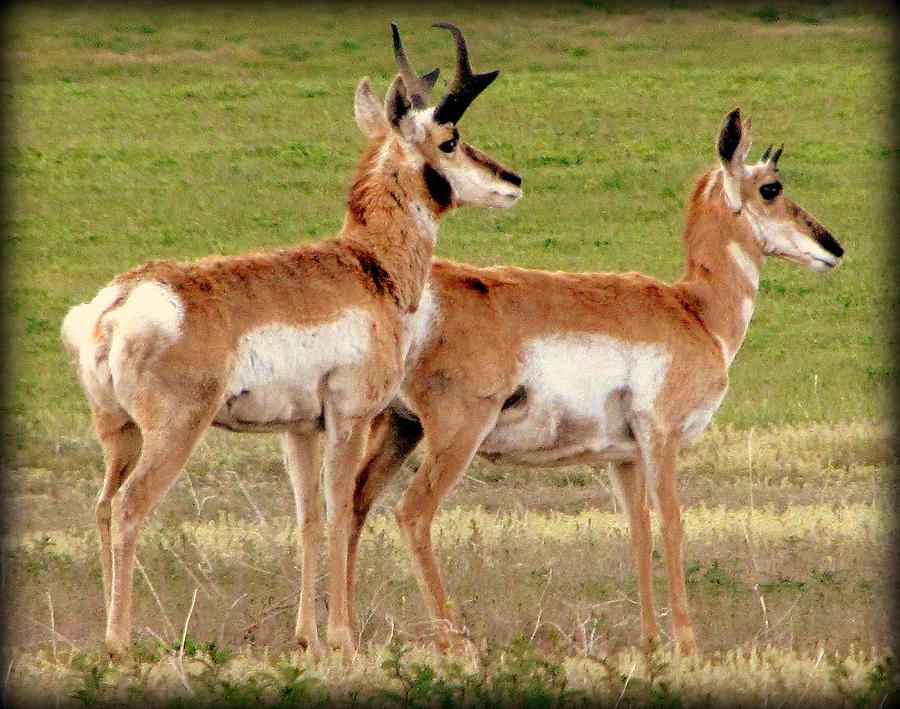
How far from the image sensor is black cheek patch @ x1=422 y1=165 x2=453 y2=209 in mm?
7656

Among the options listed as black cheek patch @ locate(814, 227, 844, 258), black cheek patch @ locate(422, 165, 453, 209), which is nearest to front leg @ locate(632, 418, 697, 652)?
black cheek patch @ locate(422, 165, 453, 209)

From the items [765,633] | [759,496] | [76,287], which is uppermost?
[765,633]

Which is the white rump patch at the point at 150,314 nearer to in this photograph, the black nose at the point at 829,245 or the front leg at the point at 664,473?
the front leg at the point at 664,473

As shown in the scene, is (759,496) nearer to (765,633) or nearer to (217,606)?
(765,633)

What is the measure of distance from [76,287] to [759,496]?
14.0 m

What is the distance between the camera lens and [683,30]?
116 feet

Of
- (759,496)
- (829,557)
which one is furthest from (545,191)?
(829,557)

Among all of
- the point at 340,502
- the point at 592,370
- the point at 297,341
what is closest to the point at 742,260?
the point at 592,370

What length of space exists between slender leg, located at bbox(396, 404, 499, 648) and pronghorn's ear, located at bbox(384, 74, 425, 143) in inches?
49.2

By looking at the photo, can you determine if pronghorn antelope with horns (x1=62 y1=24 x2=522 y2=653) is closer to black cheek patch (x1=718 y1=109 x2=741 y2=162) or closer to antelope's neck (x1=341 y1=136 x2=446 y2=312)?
antelope's neck (x1=341 y1=136 x2=446 y2=312)

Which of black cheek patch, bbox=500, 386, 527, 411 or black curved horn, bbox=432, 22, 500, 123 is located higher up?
black curved horn, bbox=432, 22, 500, 123

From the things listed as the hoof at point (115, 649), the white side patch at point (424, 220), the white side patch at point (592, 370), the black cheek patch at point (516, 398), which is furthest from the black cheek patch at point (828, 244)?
the hoof at point (115, 649)

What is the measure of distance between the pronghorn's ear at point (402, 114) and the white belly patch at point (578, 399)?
1087 millimetres

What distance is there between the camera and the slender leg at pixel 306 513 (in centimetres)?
686
